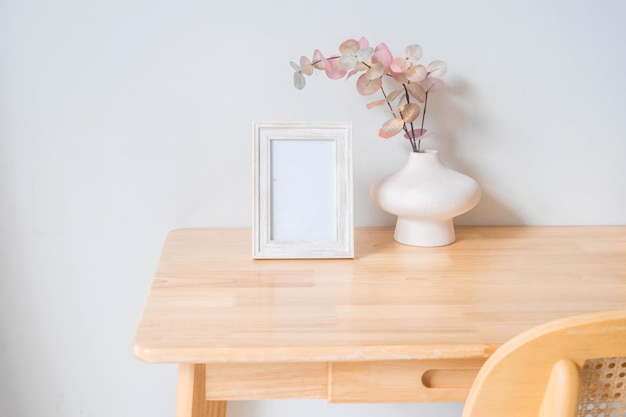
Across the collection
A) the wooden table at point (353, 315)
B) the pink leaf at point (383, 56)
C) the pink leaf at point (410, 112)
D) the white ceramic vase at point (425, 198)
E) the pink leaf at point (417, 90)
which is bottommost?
the wooden table at point (353, 315)

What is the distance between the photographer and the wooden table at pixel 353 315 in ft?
2.74

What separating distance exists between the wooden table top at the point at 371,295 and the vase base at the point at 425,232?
0.02 m

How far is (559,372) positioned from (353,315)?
34 centimetres

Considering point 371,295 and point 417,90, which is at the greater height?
point 417,90

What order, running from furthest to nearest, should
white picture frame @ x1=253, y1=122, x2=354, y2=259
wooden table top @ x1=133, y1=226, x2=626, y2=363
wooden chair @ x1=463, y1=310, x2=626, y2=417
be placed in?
white picture frame @ x1=253, y1=122, x2=354, y2=259 < wooden table top @ x1=133, y1=226, x2=626, y2=363 < wooden chair @ x1=463, y1=310, x2=626, y2=417

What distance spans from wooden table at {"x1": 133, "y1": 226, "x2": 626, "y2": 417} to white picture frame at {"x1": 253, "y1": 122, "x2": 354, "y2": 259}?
0.03m

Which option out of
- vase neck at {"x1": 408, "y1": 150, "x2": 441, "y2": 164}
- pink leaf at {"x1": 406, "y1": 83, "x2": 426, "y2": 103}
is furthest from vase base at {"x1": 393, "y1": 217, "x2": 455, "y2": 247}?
pink leaf at {"x1": 406, "y1": 83, "x2": 426, "y2": 103}

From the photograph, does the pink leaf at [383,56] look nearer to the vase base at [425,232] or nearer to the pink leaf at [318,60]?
the pink leaf at [318,60]

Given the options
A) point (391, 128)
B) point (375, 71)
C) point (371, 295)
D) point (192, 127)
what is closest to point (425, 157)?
point (391, 128)

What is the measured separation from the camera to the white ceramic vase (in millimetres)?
1209

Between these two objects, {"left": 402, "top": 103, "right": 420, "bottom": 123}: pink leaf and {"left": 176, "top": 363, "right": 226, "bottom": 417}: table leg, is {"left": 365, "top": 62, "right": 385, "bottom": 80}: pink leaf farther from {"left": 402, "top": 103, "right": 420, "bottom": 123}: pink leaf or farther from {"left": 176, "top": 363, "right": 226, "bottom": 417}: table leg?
{"left": 176, "top": 363, "right": 226, "bottom": 417}: table leg

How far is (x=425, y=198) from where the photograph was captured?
1204 millimetres

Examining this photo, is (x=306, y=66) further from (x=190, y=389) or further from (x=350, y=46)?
(x=190, y=389)

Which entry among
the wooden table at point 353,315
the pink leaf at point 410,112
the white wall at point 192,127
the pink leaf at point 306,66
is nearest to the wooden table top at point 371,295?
the wooden table at point 353,315
